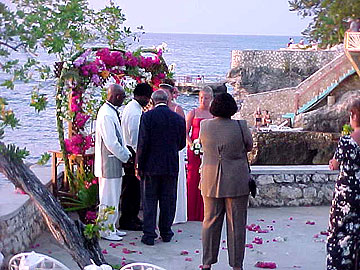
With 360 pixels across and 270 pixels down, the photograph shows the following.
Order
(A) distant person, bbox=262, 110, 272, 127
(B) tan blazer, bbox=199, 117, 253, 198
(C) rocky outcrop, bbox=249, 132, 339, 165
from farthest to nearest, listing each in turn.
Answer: (A) distant person, bbox=262, 110, 272, 127, (C) rocky outcrop, bbox=249, 132, 339, 165, (B) tan blazer, bbox=199, 117, 253, 198

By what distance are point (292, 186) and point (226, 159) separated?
3.72 m

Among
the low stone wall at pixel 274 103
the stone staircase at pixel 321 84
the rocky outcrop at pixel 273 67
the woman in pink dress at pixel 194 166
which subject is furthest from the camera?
the rocky outcrop at pixel 273 67

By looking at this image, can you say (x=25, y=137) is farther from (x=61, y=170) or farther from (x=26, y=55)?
(x=26, y=55)

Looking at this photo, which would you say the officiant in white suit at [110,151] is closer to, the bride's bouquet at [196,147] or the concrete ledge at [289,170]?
the bride's bouquet at [196,147]

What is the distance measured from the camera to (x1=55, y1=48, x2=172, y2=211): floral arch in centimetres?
849

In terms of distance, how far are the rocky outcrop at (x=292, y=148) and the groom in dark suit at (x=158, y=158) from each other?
20567 millimetres

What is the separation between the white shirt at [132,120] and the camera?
26.3 feet

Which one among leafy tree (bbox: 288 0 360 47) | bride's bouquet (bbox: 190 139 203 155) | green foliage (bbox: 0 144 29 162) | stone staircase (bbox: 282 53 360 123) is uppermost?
leafy tree (bbox: 288 0 360 47)

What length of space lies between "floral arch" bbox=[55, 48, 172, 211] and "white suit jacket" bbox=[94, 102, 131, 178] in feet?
2.57

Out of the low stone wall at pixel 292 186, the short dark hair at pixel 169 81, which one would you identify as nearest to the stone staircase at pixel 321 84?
the low stone wall at pixel 292 186

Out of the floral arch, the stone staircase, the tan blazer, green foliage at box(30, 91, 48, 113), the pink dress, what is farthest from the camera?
the stone staircase

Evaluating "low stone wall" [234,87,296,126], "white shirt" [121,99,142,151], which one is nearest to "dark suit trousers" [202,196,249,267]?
"white shirt" [121,99,142,151]

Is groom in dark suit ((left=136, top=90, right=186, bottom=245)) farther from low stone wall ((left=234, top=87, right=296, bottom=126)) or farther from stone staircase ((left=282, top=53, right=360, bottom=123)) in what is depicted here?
low stone wall ((left=234, top=87, right=296, bottom=126))

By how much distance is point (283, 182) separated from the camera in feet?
31.5
